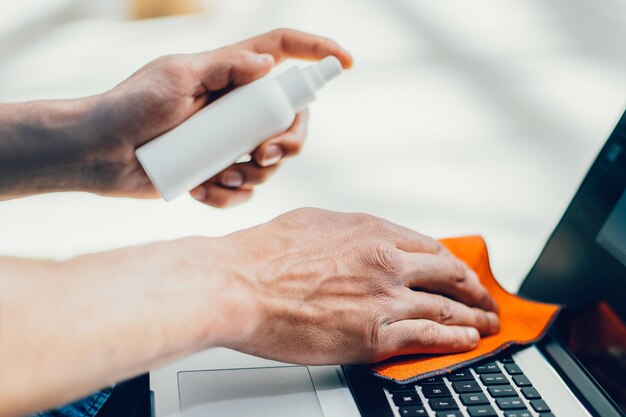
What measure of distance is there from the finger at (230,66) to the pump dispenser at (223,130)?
0.03 m

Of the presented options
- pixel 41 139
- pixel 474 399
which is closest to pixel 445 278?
pixel 474 399

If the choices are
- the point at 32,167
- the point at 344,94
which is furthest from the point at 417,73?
the point at 32,167

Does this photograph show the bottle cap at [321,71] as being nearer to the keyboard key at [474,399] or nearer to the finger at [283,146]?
the finger at [283,146]

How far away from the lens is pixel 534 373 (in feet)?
1.84

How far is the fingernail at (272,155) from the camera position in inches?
24.4

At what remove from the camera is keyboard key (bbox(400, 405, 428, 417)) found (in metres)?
0.47

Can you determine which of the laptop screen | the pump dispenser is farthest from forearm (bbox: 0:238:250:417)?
the laptop screen

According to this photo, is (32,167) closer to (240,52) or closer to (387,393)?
(240,52)

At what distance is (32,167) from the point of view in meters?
0.63

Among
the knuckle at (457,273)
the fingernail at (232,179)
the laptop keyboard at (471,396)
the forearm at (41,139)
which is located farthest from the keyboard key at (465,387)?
the forearm at (41,139)

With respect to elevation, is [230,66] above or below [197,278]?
above

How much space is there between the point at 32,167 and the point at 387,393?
0.44 meters

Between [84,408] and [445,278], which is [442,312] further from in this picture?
[84,408]

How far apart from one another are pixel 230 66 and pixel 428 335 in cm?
33
